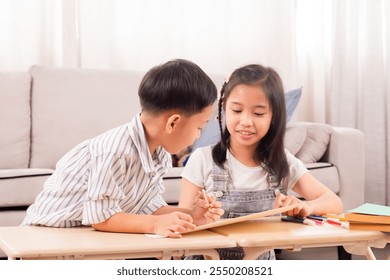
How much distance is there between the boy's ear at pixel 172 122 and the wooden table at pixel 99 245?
269 mm

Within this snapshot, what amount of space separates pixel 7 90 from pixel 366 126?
6.72 feet

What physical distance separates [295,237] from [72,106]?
2038 millimetres

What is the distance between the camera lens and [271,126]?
6.23 ft

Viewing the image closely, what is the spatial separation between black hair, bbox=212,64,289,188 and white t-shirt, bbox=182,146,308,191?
0.02 metres

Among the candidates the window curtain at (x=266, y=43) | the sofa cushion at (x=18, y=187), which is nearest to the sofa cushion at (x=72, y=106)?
the window curtain at (x=266, y=43)

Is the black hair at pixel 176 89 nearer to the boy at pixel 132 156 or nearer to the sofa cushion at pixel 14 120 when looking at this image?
the boy at pixel 132 156

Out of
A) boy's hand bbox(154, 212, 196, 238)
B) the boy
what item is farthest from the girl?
boy's hand bbox(154, 212, 196, 238)

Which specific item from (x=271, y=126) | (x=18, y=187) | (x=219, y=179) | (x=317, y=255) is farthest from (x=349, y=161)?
(x=18, y=187)

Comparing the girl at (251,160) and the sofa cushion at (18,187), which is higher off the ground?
the girl at (251,160)

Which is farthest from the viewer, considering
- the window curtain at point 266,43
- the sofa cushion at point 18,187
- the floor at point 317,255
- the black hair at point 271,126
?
the window curtain at point 266,43

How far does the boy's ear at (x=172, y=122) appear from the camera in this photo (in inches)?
57.3

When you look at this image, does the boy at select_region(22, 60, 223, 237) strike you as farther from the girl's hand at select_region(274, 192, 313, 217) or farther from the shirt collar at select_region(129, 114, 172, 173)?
the girl's hand at select_region(274, 192, 313, 217)

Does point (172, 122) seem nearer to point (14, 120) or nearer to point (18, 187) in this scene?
point (18, 187)

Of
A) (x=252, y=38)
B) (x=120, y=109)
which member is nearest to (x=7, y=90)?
(x=120, y=109)
